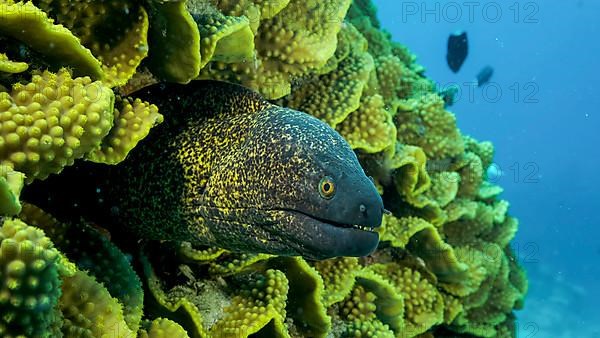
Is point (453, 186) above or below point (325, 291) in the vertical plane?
above

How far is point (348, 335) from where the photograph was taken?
12.2 feet

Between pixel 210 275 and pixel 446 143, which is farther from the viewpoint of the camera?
pixel 446 143

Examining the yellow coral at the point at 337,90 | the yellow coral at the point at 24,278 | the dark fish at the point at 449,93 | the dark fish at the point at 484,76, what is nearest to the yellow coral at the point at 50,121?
the yellow coral at the point at 24,278

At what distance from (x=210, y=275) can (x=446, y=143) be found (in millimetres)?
3009

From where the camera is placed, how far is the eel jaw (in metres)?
2.25

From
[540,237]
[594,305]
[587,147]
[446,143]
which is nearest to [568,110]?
[587,147]

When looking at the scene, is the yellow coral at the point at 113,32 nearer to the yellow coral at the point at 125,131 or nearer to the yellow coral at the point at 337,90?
the yellow coral at the point at 125,131

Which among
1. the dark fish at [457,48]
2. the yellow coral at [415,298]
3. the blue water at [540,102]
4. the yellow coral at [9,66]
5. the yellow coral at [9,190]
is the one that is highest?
the blue water at [540,102]

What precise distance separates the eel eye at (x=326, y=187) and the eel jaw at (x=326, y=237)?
0.40ft

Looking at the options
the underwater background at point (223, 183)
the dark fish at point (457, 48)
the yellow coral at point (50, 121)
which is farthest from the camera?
the dark fish at point (457, 48)

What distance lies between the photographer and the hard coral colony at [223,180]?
1.87 metres

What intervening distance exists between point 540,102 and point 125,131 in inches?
4402

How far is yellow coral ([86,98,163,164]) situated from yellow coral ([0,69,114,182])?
0.24 m

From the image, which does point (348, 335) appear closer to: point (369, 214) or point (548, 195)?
point (369, 214)
